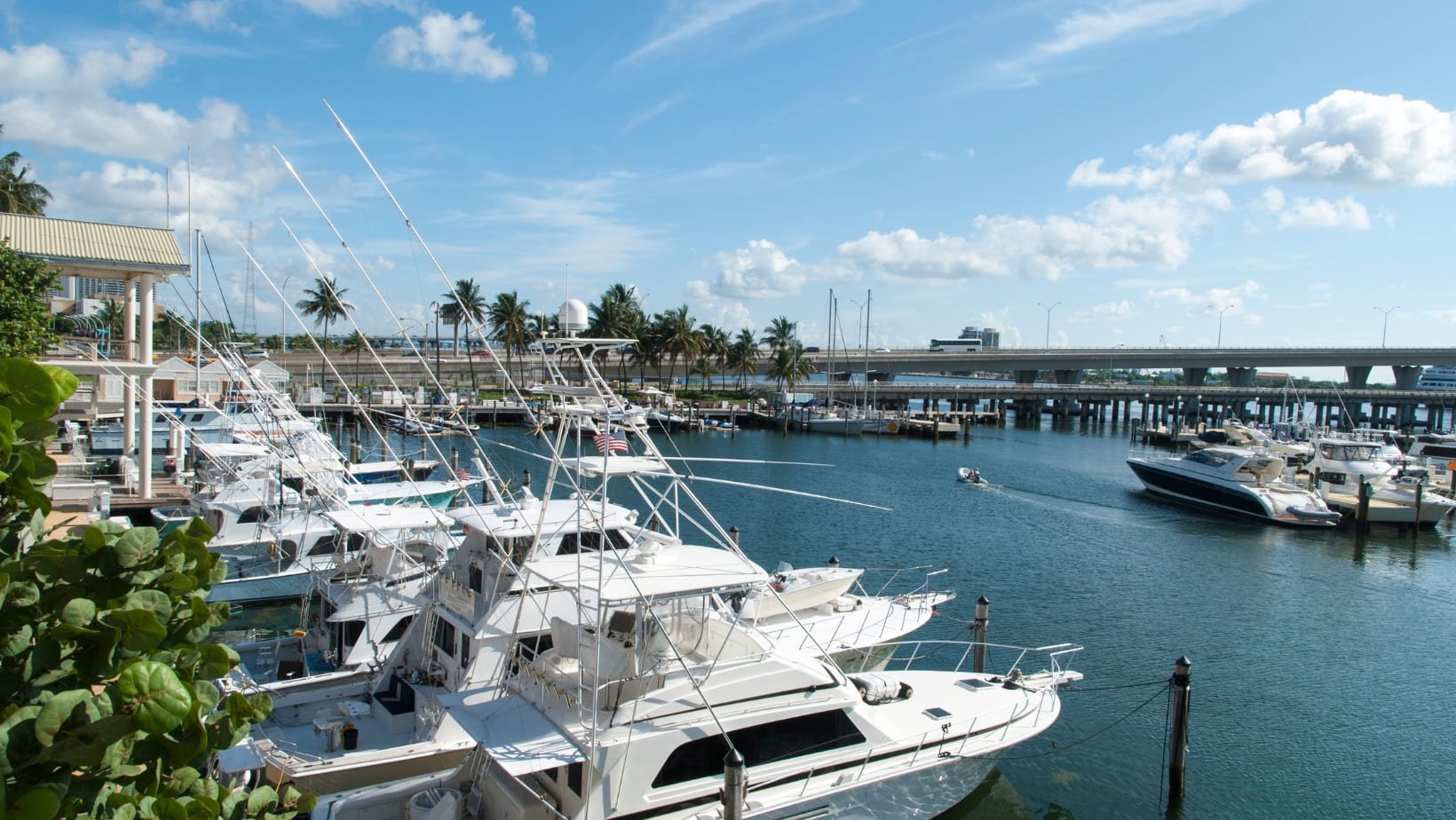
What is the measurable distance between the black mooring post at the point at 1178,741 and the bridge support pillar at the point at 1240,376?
139 metres

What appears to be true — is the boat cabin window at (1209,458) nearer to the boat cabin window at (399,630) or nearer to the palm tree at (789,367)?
the boat cabin window at (399,630)

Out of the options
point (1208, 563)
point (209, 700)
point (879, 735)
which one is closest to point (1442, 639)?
point (1208, 563)

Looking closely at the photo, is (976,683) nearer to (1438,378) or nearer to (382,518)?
(382,518)

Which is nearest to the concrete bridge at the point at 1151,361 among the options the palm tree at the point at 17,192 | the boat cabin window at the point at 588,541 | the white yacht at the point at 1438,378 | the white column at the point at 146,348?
the white yacht at the point at 1438,378

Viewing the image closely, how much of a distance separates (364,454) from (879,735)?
53548 millimetres

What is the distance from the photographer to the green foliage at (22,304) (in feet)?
77.5

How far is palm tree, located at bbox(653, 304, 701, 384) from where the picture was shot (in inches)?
3826

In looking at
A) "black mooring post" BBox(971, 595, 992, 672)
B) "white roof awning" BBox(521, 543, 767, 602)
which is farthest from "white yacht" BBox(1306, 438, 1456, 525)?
"white roof awning" BBox(521, 543, 767, 602)

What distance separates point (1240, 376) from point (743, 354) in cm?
8249

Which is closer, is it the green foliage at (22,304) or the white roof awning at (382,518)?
the white roof awning at (382,518)

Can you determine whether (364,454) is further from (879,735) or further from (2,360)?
(2,360)

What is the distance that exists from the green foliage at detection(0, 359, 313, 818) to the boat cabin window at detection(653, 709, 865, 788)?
838cm

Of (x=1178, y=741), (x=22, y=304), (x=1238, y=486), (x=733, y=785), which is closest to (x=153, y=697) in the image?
(x=733, y=785)

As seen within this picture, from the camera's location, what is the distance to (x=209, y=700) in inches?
186
